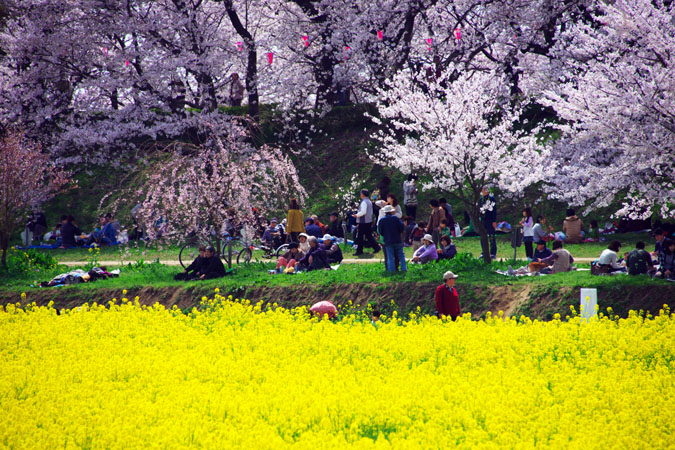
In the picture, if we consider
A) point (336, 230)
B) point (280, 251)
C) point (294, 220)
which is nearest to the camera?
point (294, 220)

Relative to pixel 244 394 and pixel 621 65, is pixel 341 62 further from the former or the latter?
pixel 244 394

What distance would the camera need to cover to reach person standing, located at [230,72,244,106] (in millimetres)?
29625

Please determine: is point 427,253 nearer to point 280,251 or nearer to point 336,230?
point 280,251

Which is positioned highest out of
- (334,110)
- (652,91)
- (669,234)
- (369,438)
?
(334,110)

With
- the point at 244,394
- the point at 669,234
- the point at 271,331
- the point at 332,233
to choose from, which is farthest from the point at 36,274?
the point at 669,234

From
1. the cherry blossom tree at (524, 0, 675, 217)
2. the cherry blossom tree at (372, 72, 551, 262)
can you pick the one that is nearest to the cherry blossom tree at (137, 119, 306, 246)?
the cherry blossom tree at (372, 72, 551, 262)

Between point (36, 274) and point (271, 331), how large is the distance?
34.5 feet

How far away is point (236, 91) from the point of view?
3181 centimetres

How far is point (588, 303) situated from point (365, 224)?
27.7 ft

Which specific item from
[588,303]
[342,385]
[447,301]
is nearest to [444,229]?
[447,301]

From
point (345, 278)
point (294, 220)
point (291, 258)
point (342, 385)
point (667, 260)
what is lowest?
point (342, 385)

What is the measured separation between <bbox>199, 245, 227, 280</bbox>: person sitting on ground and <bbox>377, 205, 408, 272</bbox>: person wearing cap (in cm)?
409

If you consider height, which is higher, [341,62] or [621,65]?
[341,62]

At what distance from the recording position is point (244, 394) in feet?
25.6
